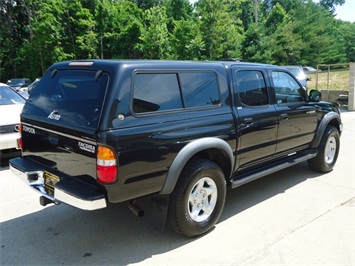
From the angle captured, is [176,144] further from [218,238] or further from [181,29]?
[181,29]

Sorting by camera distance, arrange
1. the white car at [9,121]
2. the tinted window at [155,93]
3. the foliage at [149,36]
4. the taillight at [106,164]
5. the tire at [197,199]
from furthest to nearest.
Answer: the foliage at [149,36]
the white car at [9,121]
the tire at [197,199]
the tinted window at [155,93]
the taillight at [106,164]

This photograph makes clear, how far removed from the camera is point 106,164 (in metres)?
2.62

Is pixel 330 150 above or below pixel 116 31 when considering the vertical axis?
below

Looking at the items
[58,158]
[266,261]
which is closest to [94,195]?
[58,158]

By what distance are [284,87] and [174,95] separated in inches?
88.0

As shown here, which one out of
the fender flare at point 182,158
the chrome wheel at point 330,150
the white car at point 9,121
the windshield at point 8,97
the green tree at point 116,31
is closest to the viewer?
the fender flare at point 182,158

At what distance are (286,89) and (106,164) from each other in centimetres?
321

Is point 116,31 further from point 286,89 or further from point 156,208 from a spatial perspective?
point 156,208

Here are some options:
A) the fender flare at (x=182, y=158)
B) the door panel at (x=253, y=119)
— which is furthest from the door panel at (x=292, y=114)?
the fender flare at (x=182, y=158)

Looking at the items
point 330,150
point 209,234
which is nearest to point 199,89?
point 209,234

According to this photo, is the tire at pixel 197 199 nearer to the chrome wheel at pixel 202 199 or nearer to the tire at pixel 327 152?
the chrome wheel at pixel 202 199

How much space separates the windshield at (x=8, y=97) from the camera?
6737 millimetres

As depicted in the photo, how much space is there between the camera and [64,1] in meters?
34.1

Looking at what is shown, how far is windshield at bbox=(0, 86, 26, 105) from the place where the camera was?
6.74m
